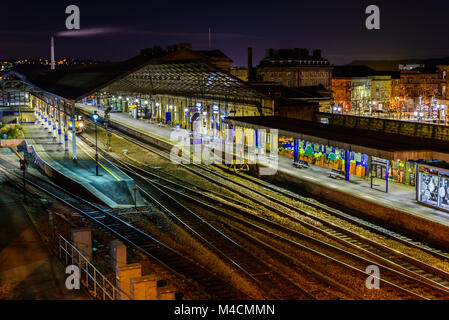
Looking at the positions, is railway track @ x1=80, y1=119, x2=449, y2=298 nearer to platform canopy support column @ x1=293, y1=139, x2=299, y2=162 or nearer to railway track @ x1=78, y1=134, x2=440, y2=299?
railway track @ x1=78, y1=134, x2=440, y2=299

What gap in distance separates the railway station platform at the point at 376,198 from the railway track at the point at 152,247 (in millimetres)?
8543

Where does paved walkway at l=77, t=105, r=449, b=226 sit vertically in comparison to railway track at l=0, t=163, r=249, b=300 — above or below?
above

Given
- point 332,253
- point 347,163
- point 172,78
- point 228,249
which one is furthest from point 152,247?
point 172,78

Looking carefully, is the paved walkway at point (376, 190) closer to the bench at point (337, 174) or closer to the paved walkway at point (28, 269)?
the bench at point (337, 174)

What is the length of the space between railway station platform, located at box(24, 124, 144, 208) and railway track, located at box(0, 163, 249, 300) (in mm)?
711

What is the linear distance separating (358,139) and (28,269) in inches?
658

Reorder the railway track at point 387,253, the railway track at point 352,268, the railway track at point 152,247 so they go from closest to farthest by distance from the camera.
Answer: the railway track at point 152,247 → the railway track at point 352,268 → the railway track at point 387,253

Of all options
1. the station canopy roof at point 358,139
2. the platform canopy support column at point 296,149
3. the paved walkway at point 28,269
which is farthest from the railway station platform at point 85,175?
the platform canopy support column at point 296,149

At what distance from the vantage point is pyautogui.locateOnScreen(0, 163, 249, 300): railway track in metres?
11.9

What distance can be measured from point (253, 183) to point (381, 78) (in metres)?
81.6

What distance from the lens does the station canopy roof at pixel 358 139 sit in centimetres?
1888

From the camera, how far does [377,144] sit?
20656 mm

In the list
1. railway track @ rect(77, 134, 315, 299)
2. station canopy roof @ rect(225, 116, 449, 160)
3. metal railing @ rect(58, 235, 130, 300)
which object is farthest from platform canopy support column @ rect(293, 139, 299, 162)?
metal railing @ rect(58, 235, 130, 300)

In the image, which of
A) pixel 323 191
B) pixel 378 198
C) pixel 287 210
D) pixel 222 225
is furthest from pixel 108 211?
pixel 378 198
